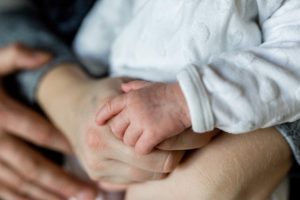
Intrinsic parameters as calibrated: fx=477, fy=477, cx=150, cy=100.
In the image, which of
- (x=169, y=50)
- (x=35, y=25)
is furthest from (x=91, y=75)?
(x=169, y=50)

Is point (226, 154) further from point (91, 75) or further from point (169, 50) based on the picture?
point (91, 75)

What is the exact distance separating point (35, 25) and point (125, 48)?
0.25 meters

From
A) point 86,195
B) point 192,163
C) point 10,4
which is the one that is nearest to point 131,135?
point 192,163

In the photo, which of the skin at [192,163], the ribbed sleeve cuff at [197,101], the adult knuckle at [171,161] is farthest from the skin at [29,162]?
the ribbed sleeve cuff at [197,101]

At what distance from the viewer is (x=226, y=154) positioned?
64 cm

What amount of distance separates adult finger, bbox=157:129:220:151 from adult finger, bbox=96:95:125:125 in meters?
0.07

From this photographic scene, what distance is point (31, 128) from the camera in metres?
0.82

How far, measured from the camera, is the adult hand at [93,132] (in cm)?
63

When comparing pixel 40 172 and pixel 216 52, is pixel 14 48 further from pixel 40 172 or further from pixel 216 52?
pixel 216 52

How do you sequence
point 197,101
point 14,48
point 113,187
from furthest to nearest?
point 14,48
point 113,187
point 197,101

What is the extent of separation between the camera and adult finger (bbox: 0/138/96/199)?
2.67 ft

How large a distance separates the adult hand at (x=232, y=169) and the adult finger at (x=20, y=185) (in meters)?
0.24

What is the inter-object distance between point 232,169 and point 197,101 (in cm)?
15

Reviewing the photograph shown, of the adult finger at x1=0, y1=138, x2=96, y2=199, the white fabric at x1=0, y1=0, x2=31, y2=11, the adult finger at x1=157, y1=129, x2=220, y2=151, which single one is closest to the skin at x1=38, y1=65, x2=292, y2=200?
the adult finger at x1=157, y1=129, x2=220, y2=151
